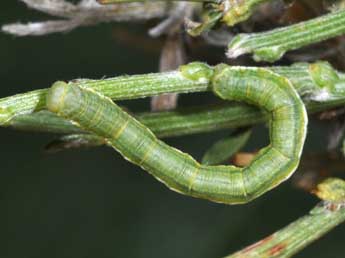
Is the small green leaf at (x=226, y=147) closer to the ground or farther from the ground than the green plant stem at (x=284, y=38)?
closer to the ground

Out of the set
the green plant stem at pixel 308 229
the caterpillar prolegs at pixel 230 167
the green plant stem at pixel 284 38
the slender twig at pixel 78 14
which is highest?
the slender twig at pixel 78 14

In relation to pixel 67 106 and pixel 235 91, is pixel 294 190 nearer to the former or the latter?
pixel 235 91

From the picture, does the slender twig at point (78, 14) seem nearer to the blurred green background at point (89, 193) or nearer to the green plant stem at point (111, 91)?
the green plant stem at point (111, 91)

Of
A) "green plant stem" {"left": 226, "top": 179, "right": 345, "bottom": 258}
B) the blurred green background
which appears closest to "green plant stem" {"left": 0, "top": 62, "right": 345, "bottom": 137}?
"green plant stem" {"left": 226, "top": 179, "right": 345, "bottom": 258}

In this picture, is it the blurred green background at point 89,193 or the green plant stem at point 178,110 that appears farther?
the blurred green background at point 89,193

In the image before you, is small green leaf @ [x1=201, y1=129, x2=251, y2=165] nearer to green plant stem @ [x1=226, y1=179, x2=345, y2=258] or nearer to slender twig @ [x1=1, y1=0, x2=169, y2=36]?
green plant stem @ [x1=226, y1=179, x2=345, y2=258]

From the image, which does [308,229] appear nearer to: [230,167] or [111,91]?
[230,167]

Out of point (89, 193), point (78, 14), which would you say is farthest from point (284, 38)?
point (89, 193)

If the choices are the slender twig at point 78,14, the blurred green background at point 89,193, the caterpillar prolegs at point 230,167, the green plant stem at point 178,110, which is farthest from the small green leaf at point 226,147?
the blurred green background at point 89,193
